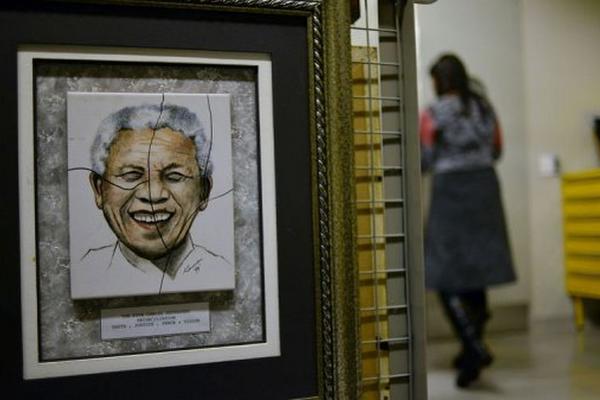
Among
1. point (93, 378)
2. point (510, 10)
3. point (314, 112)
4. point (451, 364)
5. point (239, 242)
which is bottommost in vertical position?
point (451, 364)

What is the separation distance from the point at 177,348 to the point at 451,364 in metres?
1.96

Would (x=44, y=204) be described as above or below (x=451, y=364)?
above

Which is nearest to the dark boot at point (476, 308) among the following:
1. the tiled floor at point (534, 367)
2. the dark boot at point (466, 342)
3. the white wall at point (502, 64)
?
the dark boot at point (466, 342)

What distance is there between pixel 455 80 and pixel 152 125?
1.70m

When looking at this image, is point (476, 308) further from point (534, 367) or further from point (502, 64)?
point (502, 64)

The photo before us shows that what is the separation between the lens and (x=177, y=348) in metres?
0.58

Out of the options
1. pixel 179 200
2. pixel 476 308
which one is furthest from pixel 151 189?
pixel 476 308

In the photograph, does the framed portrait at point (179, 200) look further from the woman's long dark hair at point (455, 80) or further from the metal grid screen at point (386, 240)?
the woman's long dark hair at point (455, 80)

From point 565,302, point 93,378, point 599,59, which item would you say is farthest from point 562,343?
point 93,378

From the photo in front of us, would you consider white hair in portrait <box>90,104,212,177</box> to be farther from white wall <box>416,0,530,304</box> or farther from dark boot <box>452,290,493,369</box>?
white wall <box>416,0,530,304</box>

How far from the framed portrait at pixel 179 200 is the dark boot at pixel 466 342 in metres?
1.51

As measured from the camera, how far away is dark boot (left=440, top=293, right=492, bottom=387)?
77.9 inches

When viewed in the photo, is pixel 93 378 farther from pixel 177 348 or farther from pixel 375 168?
pixel 375 168

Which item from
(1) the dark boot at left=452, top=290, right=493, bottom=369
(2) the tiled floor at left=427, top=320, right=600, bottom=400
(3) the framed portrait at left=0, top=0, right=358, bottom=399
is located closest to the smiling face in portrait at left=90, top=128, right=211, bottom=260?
(3) the framed portrait at left=0, top=0, right=358, bottom=399
